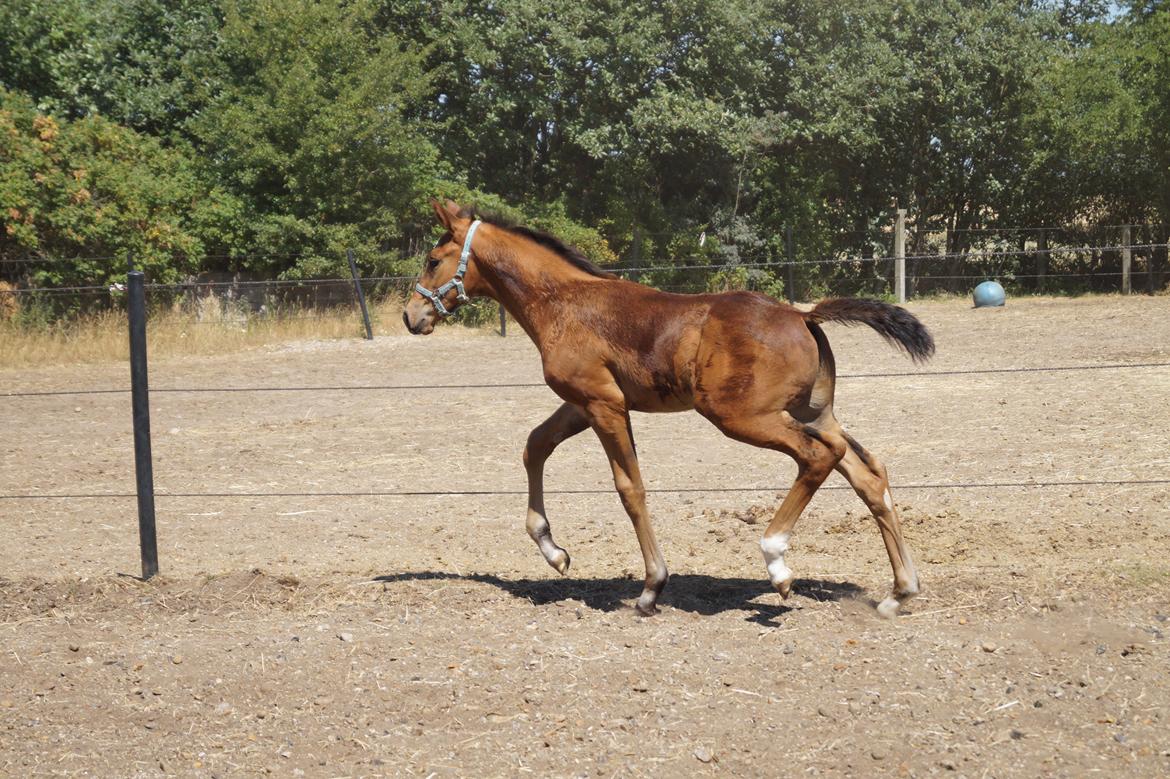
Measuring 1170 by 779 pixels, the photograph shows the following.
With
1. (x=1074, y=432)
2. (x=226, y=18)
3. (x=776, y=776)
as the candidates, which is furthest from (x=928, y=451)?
(x=226, y=18)

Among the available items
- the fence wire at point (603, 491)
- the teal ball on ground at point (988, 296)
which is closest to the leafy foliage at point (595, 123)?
the teal ball on ground at point (988, 296)

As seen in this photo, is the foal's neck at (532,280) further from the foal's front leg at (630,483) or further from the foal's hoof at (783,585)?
→ the foal's hoof at (783,585)

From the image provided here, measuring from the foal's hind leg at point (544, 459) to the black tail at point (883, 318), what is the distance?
1.42 metres

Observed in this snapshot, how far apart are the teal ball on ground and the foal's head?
20.0m

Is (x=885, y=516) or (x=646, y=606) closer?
(x=885, y=516)

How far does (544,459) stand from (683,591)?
104 centimetres

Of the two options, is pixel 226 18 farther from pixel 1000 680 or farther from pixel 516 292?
pixel 1000 680

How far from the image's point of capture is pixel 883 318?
5.72 m

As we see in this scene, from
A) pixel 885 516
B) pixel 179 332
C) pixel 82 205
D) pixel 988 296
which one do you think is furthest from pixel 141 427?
pixel 988 296

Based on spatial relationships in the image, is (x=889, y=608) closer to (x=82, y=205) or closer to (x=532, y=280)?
(x=532, y=280)

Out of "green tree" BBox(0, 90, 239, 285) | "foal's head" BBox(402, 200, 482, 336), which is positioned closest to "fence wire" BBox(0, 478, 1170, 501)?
"foal's head" BBox(402, 200, 482, 336)

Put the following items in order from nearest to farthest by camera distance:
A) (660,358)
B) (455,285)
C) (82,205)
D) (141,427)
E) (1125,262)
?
(660,358), (455,285), (141,427), (82,205), (1125,262)

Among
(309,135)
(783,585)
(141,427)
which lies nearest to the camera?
(783,585)

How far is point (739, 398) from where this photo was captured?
5465 millimetres
